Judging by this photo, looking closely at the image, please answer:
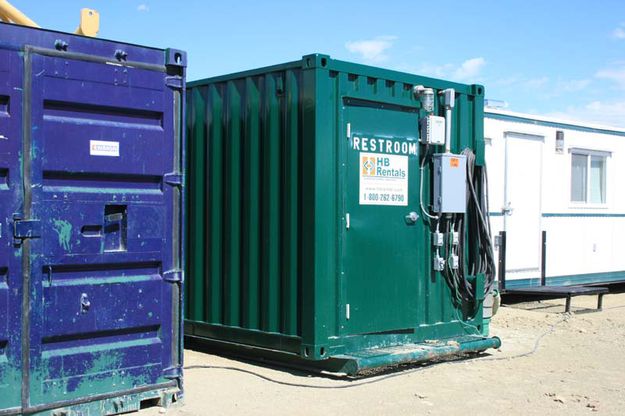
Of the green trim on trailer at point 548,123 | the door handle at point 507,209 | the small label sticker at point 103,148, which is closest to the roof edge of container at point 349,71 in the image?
the small label sticker at point 103,148

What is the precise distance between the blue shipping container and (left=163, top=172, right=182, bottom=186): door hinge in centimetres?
1

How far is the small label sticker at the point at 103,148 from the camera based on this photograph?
5.65 meters

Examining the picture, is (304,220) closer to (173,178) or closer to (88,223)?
(173,178)

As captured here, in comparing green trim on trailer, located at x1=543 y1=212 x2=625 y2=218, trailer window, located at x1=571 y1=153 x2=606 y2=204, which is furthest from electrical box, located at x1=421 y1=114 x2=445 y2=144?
trailer window, located at x1=571 y1=153 x2=606 y2=204

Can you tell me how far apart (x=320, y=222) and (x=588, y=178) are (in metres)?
9.10

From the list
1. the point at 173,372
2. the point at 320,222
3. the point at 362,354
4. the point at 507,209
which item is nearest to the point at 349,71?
the point at 320,222

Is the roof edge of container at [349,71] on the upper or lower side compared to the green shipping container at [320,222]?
upper

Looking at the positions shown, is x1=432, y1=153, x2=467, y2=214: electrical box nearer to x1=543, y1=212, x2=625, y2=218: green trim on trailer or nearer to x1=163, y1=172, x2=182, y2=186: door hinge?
x1=163, y1=172, x2=182, y2=186: door hinge

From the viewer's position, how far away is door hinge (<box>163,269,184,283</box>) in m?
6.06

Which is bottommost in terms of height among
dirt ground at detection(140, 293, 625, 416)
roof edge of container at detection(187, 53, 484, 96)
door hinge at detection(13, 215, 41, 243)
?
dirt ground at detection(140, 293, 625, 416)

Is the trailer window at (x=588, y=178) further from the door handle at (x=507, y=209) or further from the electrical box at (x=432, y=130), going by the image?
the electrical box at (x=432, y=130)

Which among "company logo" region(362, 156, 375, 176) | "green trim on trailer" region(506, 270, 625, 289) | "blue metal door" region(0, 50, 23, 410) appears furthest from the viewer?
"green trim on trailer" region(506, 270, 625, 289)

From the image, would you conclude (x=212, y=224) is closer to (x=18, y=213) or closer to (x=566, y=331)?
(x=18, y=213)

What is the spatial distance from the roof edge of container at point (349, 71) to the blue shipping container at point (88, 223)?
1749mm
